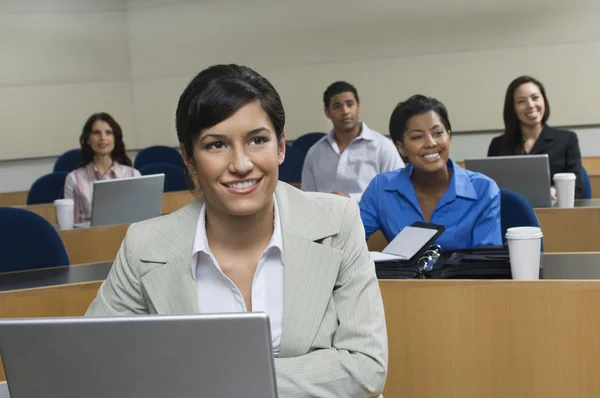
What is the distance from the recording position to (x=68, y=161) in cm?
736

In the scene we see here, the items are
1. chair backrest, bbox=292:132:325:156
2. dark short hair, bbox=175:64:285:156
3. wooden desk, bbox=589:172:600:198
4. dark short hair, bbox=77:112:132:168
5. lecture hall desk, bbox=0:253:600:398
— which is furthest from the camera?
chair backrest, bbox=292:132:325:156

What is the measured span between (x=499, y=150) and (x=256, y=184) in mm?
3699

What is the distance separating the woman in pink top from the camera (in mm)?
5609

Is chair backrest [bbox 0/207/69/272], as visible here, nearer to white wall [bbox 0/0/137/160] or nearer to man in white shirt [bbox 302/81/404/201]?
man in white shirt [bbox 302/81/404/201]

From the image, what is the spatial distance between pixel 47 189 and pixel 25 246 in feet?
9.01

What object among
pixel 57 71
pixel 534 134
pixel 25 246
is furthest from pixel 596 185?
pixel 57 71

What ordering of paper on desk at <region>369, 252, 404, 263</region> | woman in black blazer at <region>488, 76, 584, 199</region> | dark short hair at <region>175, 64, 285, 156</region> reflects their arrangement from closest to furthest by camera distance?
dark short hair at <region>175, 64, 285, 156</region>
paper on desk at <region>369, 252, 404, 263</region>
woman in black blazer at <region>488, 76, 584, 199</region>

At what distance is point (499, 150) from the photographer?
5.10 m

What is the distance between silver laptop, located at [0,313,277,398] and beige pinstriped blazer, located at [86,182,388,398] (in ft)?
1.10

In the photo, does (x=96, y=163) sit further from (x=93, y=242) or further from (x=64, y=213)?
(x=93, y=242)

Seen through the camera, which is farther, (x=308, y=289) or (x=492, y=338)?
(x=492, y=338)

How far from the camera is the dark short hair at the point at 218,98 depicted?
1.57 m

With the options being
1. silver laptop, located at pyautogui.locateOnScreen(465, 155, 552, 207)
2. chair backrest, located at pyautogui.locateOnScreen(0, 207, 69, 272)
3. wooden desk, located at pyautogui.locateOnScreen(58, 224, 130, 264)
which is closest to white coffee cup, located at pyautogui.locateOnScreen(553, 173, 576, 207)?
silver laptop, located at pyautogui.locateOnScreen(465, 155, 552, 207)

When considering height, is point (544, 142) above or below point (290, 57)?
below
